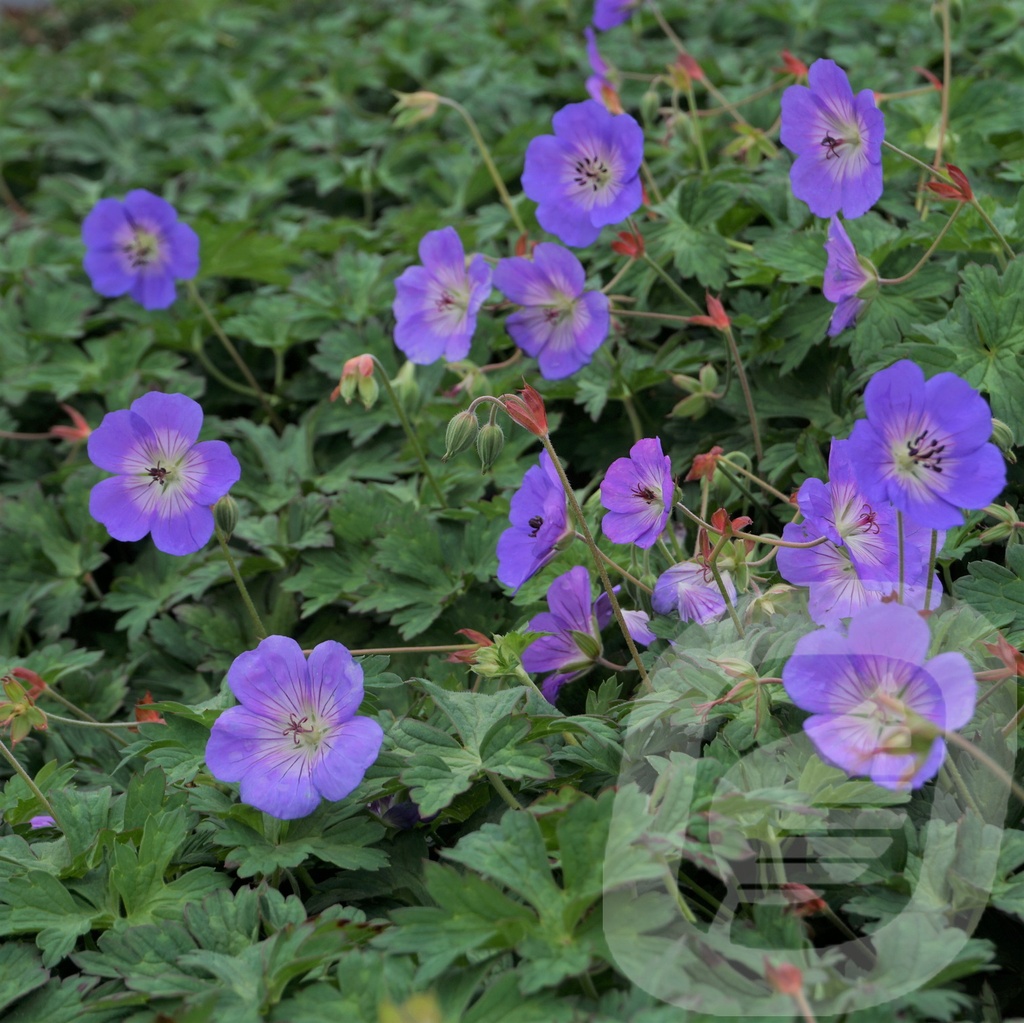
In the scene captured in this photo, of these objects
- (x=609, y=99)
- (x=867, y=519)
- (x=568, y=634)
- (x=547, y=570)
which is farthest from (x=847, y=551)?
(x=609, y=99)

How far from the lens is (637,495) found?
141 cm

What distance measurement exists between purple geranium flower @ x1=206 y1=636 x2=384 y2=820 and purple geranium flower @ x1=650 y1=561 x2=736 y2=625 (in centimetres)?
40

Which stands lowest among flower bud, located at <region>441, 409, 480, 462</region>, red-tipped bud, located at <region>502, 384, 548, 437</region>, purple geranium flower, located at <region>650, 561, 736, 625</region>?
purple geranium flower, located at <region>650, 561, 736, 625</region>

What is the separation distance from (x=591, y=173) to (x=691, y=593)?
2.67 feet

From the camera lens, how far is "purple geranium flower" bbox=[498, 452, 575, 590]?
4.62 feet

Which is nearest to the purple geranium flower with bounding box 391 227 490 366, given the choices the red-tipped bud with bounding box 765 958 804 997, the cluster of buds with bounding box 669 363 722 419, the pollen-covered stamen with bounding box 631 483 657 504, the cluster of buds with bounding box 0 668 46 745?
the cluster of buds with bounding box 669 363 722 419

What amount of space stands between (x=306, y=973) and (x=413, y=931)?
0.48ft

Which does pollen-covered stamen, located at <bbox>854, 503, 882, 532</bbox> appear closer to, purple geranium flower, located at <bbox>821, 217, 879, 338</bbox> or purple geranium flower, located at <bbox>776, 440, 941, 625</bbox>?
purple geranium flower, located at <bbox>776, 440, 941, 625</bbox>

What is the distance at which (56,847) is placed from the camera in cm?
139

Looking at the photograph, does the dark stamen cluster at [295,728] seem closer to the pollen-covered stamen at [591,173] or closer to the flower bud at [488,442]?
→ the flower bud at [488,442]

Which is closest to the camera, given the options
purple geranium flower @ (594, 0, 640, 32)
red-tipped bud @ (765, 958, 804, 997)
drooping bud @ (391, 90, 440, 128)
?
red-tipped bud @ (765, 958, 804, 997)

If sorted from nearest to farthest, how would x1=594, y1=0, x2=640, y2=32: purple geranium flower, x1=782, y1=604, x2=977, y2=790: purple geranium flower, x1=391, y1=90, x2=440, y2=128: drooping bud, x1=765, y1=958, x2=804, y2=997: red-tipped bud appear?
x1=765, y1=958, x2=804, y2=997: red-tipped bud, x1=782, y1=604, x2=977, y2=790: purple geranium flower, x1=391, y1=90, x2=440, y2=128: drooping bud, x1=594, y1=0, x2=640, y2=32: purple geranium flower

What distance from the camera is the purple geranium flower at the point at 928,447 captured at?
1129 millimetres
